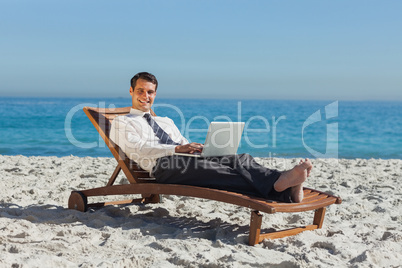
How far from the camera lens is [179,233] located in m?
→ 3.53

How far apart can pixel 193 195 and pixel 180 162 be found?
0.33 metres

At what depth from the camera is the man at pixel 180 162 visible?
3391 mm

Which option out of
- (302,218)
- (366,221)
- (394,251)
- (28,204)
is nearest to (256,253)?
(394,251)

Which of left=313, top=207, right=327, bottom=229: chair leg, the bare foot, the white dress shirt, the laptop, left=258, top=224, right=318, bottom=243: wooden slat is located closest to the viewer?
the bare foot

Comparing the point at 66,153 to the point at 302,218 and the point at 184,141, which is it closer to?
the point at 184,141

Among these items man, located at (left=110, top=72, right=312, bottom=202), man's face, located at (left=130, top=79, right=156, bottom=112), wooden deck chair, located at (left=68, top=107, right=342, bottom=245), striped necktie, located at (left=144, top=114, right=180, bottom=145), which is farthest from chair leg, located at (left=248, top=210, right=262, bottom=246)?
man's face, located at (left=130, top=79, right=156, bottom=112)

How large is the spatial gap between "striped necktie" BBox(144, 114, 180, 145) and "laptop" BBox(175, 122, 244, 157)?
517 millimetres

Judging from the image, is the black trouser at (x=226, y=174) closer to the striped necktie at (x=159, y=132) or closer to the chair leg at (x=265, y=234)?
the chair leg at (x=265, y=234)

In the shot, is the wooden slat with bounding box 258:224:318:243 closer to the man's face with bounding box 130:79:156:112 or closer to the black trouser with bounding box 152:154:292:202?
the black trouser with bounding box 152:154:292:202

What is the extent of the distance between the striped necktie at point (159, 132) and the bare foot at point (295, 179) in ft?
4.09

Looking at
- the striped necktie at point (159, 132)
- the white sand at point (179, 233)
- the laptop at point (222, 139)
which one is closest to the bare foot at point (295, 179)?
the white sand at point (179, 233)

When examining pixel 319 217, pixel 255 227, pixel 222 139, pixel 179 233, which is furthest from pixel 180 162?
pixel 319 217

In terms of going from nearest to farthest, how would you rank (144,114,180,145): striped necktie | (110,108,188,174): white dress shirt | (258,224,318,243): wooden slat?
(258,224,318,243): wooden slat, (110,108,188,174): white dress shirt, (144,114,180,145): striped necktie

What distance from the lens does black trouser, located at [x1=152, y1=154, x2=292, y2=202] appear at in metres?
3.44
